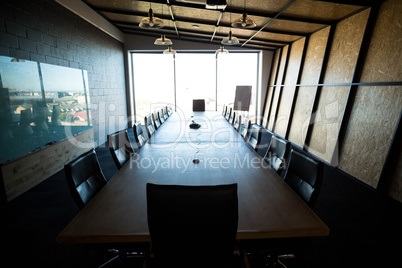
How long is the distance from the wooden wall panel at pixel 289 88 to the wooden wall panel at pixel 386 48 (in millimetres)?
2616

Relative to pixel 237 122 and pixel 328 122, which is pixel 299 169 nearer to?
pixel 237 122

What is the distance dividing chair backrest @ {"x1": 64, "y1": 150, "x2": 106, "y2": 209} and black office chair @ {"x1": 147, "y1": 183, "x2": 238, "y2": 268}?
760mm

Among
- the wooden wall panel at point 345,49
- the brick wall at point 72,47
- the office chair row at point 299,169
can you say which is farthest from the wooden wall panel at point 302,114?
the brick wall at point 72,47

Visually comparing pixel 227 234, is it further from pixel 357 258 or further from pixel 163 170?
pixel 357 258

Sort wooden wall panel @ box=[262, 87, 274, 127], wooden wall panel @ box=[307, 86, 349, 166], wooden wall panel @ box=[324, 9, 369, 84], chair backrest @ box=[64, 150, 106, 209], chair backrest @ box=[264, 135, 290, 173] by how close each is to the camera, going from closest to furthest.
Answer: chair backrest @ box=[64, 150, 106, 209], chair backrest @ box=[264, 135, 290, 173], wooden wall panel @ box=[324, 9, 369, 84], wooden wall panel @ box=[307, 86, 349, 166], wooden wall panel @ box=[262, 87, 274, 127]

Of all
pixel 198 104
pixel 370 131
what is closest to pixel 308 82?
pixel 370 131

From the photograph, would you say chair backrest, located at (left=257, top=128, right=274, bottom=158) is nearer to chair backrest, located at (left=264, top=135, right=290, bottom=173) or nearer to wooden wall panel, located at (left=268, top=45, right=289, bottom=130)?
wooden wall panel, located at (left=268, top=45, right=289, bottom=130)

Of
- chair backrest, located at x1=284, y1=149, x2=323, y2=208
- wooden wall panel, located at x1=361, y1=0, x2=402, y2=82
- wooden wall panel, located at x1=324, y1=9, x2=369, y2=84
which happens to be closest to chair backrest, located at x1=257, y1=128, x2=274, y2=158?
wooden wall panel, located at x1=324, y1=9, x2=369, y2=84

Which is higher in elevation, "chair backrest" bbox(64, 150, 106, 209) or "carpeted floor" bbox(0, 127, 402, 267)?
"chair backrest" bbox(64, 150, 106, 209)

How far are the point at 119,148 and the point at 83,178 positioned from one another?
2.53ft

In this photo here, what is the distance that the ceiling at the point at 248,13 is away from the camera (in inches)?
162

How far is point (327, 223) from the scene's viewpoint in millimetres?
2551

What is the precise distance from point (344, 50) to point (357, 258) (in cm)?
398

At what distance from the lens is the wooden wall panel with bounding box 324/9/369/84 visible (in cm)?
399
